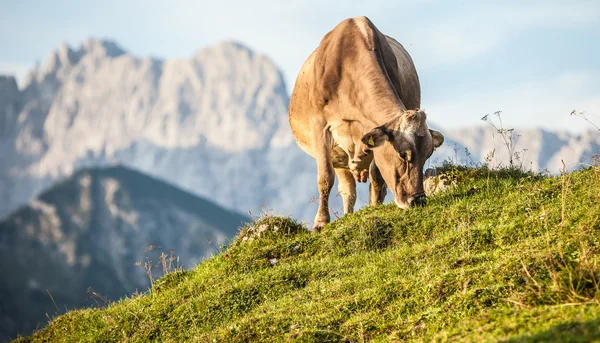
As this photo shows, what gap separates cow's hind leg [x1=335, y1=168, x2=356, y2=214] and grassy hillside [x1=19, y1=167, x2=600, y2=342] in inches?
104

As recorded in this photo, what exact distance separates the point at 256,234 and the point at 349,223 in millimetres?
2364

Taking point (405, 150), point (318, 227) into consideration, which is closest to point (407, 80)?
point (405, 150)

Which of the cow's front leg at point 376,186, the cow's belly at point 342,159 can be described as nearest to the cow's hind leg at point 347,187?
the cow's front leg at point 376,186

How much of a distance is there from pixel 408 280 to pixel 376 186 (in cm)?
692

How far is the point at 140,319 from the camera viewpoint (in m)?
12.2

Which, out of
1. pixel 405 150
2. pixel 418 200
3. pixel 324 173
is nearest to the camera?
pixel 405 150

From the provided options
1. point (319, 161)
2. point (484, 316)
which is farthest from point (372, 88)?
point (484, 316)

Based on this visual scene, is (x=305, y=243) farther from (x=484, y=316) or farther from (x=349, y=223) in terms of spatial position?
(x=484, y=316)

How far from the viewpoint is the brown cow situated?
13711mm

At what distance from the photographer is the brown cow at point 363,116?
45.0ft

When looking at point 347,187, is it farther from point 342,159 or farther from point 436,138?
point 436,138

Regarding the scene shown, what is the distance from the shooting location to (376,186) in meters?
16.7

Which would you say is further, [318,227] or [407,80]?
[407,80]

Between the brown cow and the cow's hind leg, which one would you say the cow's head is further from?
the cow's hind leg
